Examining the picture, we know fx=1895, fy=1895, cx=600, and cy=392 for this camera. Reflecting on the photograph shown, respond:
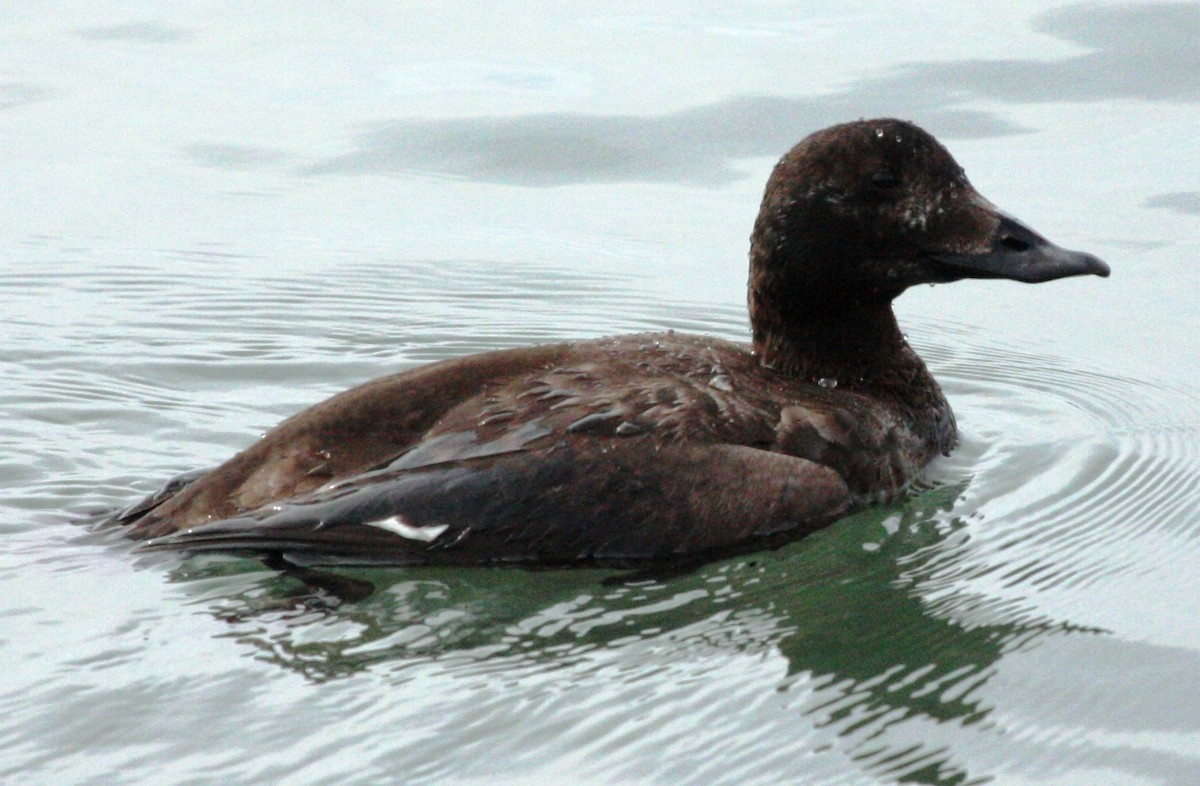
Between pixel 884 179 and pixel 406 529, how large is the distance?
195cm

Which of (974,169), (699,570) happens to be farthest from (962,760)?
(974,169)

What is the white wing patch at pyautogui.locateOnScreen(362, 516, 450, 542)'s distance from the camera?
4953 millimetres

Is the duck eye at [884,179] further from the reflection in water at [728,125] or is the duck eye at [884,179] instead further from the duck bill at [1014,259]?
the reflection in water at [728,125]

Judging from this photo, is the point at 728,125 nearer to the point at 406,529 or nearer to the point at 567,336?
the point at 567,336

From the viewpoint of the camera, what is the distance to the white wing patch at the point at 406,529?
4.95 meters

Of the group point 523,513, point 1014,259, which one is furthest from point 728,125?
point 523,513

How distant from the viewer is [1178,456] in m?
6.26

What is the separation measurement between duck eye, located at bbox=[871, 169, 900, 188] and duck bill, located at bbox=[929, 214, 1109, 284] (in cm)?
26

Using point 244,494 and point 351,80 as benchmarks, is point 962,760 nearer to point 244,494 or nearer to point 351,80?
point 244,494

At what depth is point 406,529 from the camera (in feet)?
16.3

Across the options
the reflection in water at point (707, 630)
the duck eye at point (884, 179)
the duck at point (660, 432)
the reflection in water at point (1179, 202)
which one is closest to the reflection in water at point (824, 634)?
the reflection in water at point (707, 630)

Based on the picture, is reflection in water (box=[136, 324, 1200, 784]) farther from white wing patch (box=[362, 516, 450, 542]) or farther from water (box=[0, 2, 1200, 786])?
white wing patch (box=[362, 516, 450, 542])

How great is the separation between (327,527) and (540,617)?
618 millimetres

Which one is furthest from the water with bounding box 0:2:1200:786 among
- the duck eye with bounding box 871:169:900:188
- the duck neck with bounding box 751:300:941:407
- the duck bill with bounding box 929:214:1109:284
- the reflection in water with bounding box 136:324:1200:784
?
the duck eye with bounding box 871:169:900:188
